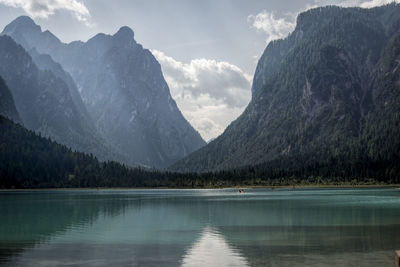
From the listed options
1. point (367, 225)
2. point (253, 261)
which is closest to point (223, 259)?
point (253, 261)

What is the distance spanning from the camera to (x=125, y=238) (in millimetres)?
59906

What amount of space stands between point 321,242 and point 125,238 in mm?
23529

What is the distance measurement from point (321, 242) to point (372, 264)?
528 inches

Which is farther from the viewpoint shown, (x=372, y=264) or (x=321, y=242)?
A: (x=321, y=242)

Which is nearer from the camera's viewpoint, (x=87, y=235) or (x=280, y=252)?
(x=280, y=252)

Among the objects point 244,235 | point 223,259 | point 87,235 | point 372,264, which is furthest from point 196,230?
point 372,264

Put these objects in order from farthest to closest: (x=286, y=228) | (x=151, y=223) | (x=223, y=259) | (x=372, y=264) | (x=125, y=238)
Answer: (x=151, y=223)
(x=286, y=228)
(x=125, y=238)
(x=223, y=259)
(x=372, y=264)

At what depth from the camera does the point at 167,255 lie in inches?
1815

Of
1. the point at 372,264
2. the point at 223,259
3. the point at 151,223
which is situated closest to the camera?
the point at 372,264

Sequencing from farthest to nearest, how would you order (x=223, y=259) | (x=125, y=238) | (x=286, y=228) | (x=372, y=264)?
1. (x=286, y=228)
2. (x=125, y=238)
3. (x=223, y=259)
4. (x=372, y=264)

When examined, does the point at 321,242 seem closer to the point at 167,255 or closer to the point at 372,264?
the point at 372,264

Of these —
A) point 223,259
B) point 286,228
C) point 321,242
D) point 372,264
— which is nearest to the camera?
point 372,264

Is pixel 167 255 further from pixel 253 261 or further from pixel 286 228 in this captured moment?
pixel 286 228

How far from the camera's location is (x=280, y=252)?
4606 centimetres
